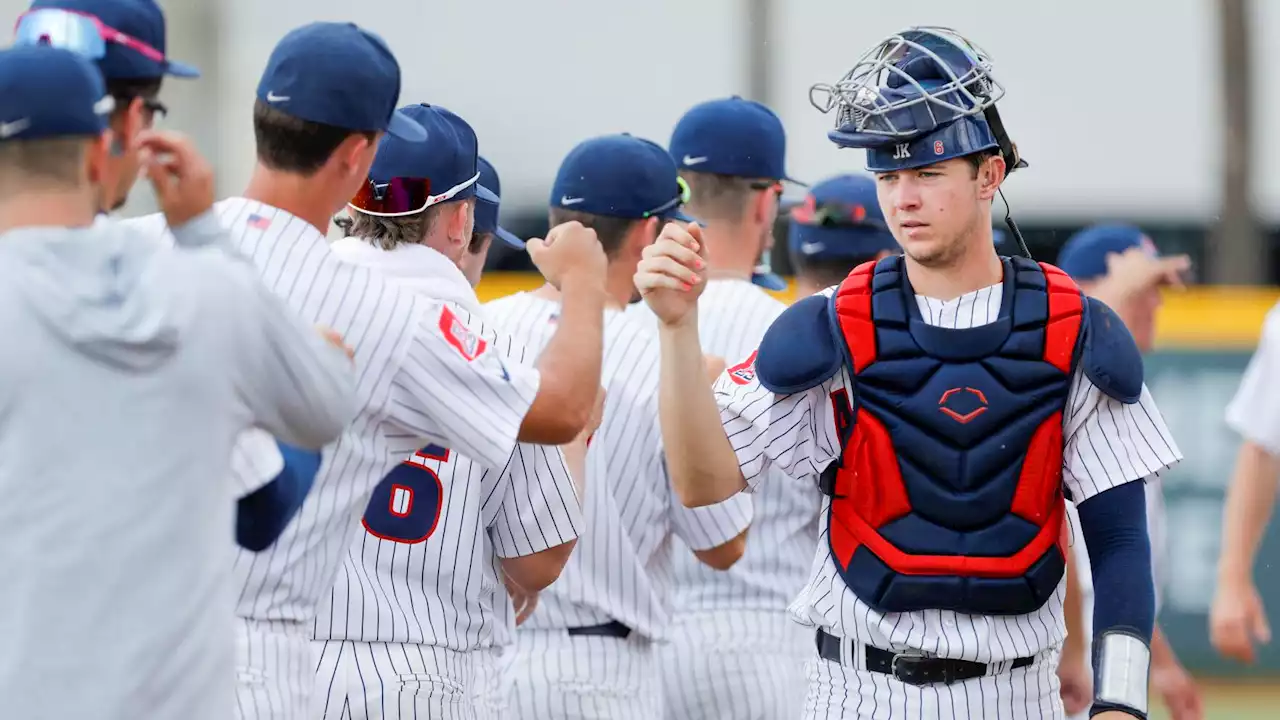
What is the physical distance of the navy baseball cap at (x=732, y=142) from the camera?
20.7 ft

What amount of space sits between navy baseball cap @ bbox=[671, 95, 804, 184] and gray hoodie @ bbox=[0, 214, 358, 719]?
3.72m

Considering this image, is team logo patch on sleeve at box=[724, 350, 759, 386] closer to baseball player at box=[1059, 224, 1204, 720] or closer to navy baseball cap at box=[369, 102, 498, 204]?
navy baseball cap at box=[369, 102, 498, 204]

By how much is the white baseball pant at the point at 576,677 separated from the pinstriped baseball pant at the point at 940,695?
3.36ft

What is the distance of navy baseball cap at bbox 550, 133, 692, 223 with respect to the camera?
5.38m

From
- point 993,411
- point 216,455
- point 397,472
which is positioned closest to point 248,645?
point 397,472

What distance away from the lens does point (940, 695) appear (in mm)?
3908

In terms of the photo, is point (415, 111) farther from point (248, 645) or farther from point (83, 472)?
point (83, 472)

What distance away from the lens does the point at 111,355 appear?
2607 mm

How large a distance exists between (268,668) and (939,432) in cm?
149

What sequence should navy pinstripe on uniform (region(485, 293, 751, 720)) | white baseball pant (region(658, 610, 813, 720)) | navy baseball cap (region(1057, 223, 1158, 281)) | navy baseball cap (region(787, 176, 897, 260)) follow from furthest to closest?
navy baseball cap (region(1057, 223, 1158, 281)) < navy baseball cap (region(787, 176, 897, 260)) < white baseball pant (region(658, 610, 813, 720)) < navy pinstripe on uniform (region(485, 293, 751, 720))

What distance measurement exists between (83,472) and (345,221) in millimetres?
1937

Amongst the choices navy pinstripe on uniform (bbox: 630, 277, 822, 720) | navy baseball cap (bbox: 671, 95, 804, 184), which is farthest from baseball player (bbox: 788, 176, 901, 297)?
navy pinstripe on uniform (bbox: 630, 277, 822, 720)

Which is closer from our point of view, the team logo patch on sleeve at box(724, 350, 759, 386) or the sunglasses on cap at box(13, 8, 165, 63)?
the sunglasses on cap at box(13, 8, 165, 63)

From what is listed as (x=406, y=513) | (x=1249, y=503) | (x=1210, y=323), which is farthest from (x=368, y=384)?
(x=1210, y=323)
